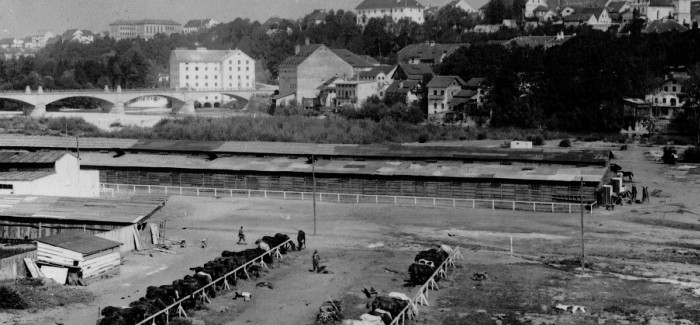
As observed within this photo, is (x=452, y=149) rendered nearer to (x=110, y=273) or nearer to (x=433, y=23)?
(x=110, y=273)

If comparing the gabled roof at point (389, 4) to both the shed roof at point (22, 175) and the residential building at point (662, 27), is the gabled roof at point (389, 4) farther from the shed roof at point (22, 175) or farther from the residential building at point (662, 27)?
the shed roof at point (22, 175)

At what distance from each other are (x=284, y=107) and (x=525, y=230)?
6359cm

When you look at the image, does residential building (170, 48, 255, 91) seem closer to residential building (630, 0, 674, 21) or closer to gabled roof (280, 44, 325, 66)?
gabled roof (280, 44, 325, 66)

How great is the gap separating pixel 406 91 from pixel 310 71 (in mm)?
14683

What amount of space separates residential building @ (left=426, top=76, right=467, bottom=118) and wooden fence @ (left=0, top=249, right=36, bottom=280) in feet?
211

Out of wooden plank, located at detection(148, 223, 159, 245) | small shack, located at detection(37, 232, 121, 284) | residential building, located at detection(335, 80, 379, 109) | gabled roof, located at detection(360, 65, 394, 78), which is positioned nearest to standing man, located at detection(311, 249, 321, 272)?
small shack, located at detection(37, 232, 121, 284)

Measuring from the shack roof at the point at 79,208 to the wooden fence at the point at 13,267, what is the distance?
482cm

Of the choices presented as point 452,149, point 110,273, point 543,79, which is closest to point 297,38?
point 543,79

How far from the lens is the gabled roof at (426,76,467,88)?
90619 mm

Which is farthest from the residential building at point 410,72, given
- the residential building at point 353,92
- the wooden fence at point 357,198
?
the wooden fence at point 357,198

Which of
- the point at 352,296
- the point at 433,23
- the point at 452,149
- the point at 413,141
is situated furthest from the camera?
the point at 433,23

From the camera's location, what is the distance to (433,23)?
14100cm

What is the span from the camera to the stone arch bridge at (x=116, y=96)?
97188 mm

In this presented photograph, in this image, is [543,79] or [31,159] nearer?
[31,159]
